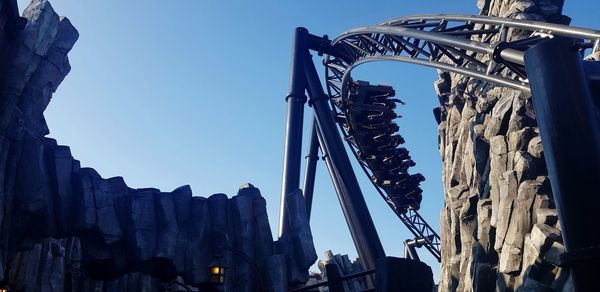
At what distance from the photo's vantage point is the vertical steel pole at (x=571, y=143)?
498cm

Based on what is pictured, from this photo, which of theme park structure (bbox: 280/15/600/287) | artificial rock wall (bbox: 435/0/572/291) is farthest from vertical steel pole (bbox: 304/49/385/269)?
artificial rock wall (bbox: 435/0/572/291)

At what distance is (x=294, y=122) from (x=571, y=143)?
43.9 feet

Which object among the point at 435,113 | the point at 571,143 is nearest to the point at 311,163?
the point at 435,113

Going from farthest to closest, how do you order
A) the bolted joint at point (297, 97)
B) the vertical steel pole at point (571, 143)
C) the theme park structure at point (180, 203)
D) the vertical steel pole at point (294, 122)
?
the bolted joint at point (297, 97) < the vertical steel pole at point (294, 122) < the theme park structure at point (180, 203) < the vertical steel pole at point (571, 143)

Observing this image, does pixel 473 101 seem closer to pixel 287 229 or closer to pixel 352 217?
pixel 352 217

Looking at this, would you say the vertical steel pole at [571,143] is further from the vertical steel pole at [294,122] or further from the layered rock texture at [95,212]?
the vertical steel pole at [294,122]

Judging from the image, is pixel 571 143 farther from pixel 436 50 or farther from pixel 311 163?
pixel 311 163

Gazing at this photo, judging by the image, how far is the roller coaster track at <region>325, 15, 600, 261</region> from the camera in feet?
30.9

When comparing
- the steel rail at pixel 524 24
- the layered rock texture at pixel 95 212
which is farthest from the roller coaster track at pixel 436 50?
the layered rock texture at pixel 95 212

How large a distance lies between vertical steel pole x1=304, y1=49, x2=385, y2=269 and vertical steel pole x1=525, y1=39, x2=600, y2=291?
382 inches

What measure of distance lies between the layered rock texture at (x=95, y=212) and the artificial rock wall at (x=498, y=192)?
24.5 ft

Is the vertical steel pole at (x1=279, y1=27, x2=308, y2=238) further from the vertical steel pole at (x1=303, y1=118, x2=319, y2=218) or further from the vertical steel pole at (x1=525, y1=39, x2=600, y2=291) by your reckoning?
the vertical steel pole at (x1=525, y1=39, x2=600, y2=291)

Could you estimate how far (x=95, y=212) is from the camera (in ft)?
42.7

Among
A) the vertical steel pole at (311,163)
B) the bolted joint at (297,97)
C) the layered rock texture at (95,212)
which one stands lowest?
the layered rock texture at (95,212)
